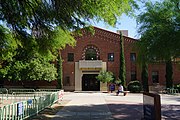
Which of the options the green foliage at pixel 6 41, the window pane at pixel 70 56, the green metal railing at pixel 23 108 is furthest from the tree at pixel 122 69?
the green foliage at pixel 6 41

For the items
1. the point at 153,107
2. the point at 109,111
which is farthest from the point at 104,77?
the point at 153,107

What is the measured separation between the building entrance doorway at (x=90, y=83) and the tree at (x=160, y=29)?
32.3 meters

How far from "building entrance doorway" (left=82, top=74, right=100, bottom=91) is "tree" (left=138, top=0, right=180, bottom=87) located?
106ft

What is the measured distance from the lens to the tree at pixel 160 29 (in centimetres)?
1450

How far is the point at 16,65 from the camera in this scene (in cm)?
4025

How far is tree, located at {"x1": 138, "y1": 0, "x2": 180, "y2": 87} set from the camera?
1450cm

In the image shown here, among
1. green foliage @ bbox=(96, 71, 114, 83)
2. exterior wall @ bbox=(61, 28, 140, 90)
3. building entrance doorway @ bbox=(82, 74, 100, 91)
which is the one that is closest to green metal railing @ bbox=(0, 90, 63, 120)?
green foliage @ bbox=(96, 71, 114, 83)

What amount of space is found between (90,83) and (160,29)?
34.4 meters

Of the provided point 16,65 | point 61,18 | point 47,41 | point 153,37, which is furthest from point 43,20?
point 16,65

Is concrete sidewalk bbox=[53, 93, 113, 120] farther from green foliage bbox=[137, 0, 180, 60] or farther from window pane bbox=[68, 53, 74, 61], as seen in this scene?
window pane bbox=[68, 53, 74, 61]

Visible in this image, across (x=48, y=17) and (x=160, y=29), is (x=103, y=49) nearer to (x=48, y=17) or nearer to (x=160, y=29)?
(x=160, y=29)

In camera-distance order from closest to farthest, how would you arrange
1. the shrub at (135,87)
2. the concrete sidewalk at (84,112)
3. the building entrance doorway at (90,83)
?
the concrete sidewalk at (84,112)
the shrub at (135,87)
the building entrance doorway at (90,83)

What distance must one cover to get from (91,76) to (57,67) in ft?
19.0

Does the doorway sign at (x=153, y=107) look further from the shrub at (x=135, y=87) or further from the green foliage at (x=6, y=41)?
the shrub at (x=135, y=87)
